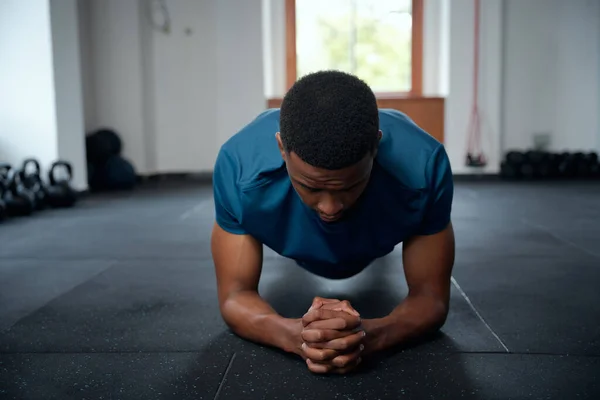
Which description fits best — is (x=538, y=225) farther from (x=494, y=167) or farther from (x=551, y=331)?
(x=494, y=167)

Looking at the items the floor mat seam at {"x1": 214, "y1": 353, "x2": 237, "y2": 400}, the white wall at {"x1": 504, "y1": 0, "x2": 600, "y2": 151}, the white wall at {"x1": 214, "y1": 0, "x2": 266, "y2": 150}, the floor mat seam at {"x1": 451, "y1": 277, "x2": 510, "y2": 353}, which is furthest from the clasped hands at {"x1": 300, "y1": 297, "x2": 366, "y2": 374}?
the white wall at {"x1": 504, "y1": 0, "x2": 600, "y2": 151}

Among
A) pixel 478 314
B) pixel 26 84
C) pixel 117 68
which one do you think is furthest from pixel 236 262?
pixel 117 68

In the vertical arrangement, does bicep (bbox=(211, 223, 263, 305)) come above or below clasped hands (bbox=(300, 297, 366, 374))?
above

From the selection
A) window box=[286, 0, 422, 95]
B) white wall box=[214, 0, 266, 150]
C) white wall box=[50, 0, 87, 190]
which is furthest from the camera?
window box=[286, 0, 422, 95]

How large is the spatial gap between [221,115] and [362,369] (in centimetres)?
485

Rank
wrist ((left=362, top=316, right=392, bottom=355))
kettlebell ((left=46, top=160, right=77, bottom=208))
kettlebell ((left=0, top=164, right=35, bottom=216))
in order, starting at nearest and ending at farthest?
wrist ((left=362, top=316, right=392, bottom=355)), kettlebell ((left=0, top=164, right=35, bottom=216)), kettlebell ((left=46, top=160, right=77, bottom=208))

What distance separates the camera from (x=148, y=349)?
1.45 metres

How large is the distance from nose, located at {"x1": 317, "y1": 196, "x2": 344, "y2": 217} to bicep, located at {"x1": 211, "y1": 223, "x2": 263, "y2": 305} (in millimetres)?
346

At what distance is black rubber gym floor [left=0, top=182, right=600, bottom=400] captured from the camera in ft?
3.99

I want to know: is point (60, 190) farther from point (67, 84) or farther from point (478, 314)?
point (478, 314)

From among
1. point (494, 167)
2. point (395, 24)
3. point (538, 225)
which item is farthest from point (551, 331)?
point (395, 24)

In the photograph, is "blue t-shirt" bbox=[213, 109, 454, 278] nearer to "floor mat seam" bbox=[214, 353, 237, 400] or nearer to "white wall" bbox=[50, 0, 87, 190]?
"floor mat seam" bbox=[214, 353, 237, 400]

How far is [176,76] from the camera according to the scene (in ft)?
19.4

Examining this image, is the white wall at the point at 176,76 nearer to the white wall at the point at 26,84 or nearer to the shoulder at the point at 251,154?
the white wall at the point at 26,84
